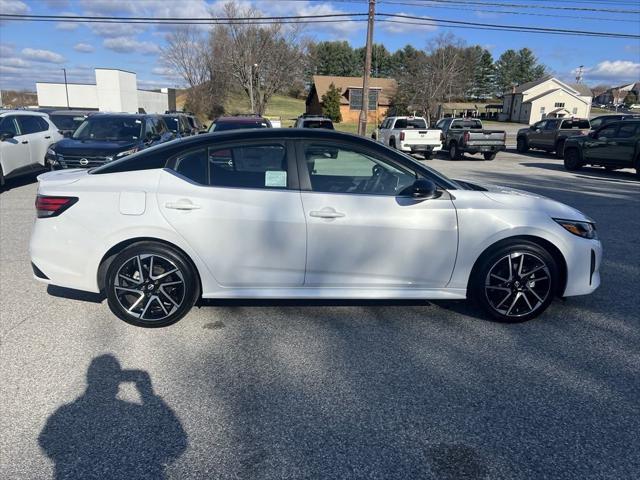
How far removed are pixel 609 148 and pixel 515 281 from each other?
47.8 feet

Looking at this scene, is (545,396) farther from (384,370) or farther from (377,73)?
(377,73)

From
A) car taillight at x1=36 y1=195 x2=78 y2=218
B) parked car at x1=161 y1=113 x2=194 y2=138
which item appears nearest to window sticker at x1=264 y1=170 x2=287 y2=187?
car taillight at x1=36 y1=195 x2=78 y2=218

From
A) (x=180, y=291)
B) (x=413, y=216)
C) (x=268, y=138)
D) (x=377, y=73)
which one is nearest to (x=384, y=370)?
(x=413, y=216)

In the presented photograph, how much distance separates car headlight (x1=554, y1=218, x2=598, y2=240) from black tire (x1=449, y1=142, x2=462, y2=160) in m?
17.0

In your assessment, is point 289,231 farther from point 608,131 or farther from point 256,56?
point 256,56

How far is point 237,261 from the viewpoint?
3.87m

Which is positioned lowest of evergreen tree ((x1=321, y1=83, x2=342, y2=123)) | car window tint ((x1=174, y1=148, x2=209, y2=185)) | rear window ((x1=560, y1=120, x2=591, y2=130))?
car window tint ((x1=174, y1=148, x2=209, y2=185))

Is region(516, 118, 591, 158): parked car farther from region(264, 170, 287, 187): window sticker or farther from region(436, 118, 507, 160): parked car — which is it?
region(264, 170, 287, 187): window sticker

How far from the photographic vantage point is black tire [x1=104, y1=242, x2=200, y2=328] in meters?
3.83

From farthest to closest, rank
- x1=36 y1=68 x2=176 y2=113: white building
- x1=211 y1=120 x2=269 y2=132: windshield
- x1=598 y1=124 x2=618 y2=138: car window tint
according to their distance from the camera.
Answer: x1=36 y1=68 x2=176 y2=113: white building, x1=598 y1=124 x2=618 y2=138: car window tint, x1=211 y1=120 x2=269 y2=132: windshield

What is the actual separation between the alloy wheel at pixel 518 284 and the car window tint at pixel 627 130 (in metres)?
14.2

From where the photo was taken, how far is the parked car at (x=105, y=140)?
9.67m

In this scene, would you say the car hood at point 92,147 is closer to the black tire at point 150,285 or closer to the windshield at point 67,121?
the black tire at point 150,285

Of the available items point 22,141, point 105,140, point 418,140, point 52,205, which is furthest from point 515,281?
point 418,140
